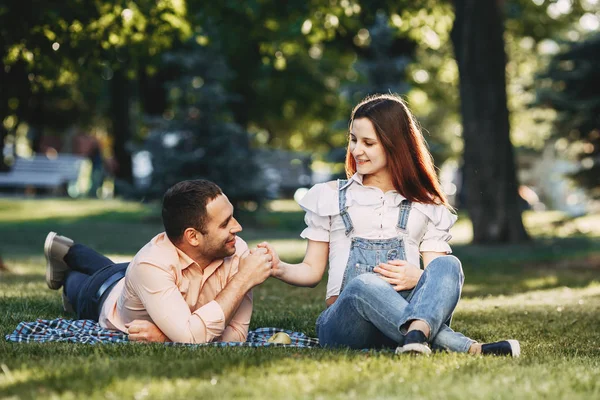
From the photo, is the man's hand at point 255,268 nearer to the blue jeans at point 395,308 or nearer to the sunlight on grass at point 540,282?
the blue jeans at point 395,308

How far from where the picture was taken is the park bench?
33.2m

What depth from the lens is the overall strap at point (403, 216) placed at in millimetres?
5492

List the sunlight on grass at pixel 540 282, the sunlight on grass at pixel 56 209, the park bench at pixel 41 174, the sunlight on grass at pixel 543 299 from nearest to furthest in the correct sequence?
the sunlight on grass at pixel 543 299
the sunlight on grass at pixel 540 282
the sunlight on grass at pixel 56 209
the park bench at pixel 41 174

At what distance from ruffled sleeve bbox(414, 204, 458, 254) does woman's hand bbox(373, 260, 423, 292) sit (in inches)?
10.7

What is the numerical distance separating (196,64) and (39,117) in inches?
492

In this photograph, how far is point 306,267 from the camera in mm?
5555

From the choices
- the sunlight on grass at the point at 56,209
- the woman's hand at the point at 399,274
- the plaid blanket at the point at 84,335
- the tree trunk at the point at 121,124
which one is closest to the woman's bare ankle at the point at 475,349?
the woman's hand at the point at 399,274

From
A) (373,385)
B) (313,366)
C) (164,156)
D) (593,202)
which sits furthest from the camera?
(164,156)

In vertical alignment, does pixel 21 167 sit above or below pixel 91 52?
below

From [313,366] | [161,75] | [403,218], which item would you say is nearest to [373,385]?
[313,366]

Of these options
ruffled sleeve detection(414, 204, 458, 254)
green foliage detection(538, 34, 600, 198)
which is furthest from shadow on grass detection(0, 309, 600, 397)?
green foliage detection(538, 34, 600, 198)

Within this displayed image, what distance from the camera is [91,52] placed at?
11852mm

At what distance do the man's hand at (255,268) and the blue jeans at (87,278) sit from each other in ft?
4.04

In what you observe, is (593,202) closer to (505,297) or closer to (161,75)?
(505,297)
